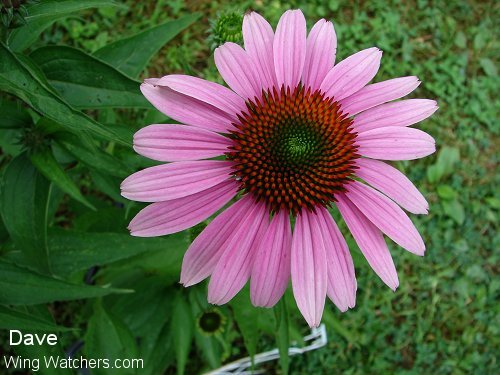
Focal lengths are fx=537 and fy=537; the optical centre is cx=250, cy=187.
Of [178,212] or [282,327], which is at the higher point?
[178,212]

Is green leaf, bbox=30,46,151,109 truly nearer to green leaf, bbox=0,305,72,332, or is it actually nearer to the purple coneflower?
the purple coneflower

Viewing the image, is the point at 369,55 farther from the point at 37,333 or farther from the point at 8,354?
the point at 8,354

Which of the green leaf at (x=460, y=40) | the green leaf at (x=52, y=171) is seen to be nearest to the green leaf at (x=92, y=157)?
the green leaf at (x=52, y=171)

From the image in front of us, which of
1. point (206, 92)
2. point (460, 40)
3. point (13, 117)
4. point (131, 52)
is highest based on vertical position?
point (460, 40)

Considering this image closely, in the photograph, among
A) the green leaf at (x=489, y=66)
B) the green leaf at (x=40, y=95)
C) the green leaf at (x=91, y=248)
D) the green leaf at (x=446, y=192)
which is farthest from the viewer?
the green leaf at (x=489, y=66)

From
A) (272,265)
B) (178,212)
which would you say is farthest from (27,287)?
(272,265)

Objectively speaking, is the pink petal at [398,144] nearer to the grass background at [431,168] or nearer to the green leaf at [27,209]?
the green leaf at [27,209]

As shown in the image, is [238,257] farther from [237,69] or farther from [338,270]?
[237,69]
